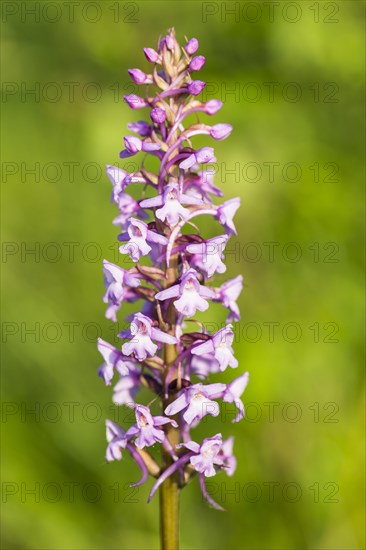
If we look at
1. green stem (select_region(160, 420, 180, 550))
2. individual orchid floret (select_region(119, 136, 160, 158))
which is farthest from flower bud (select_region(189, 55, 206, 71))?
green stem (select_region(160, 420, 180, 550))

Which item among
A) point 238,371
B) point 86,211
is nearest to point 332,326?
point 238,371

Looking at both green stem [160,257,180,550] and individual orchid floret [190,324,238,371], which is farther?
green stem [160,257,180,550]

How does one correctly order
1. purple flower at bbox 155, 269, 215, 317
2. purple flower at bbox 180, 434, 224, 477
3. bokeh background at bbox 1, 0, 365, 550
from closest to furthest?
purple flower at bbox 155, 269, 215, 317, purple flower at bbox 180, 434, 224, 477, bokeh background at bbox 1, 0, 365, 550

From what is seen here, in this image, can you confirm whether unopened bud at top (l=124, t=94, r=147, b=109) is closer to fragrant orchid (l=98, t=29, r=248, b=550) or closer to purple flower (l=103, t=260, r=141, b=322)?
fragrant orchid (l=98, t=29, r=248, b=550)

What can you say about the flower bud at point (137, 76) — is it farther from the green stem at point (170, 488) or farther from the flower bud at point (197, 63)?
the green stem at point (170, 488)

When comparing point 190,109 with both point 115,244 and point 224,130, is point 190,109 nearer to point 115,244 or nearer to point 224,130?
point 224,130

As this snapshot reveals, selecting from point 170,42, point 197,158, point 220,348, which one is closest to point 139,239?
point 197,158

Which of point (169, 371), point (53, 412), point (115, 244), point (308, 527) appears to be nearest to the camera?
point (169, 371)

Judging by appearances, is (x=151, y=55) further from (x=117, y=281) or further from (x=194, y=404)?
(x=194, y=404)
